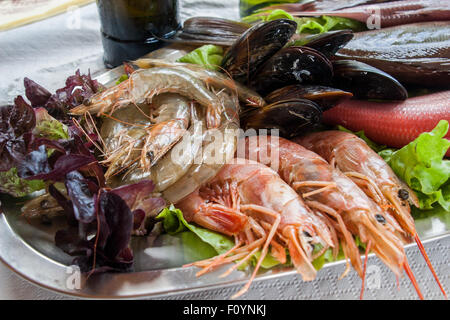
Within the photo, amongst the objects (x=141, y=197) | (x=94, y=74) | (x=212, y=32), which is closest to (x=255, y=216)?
(x=141, y=197)

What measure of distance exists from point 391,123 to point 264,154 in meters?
0.49

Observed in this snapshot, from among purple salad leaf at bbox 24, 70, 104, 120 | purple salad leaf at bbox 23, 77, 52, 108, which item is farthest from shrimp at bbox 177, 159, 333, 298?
purple salad leaf at bbox 23, 77, 52, 108

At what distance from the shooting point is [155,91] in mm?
1420

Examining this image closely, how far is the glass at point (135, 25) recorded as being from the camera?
1.85 m

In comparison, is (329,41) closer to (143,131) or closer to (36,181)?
(143,131)

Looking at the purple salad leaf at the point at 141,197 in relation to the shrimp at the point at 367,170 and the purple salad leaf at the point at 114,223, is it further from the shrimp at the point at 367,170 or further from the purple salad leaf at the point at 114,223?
the shrimp at the point at 367,170

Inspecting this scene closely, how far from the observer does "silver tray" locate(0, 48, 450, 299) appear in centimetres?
102

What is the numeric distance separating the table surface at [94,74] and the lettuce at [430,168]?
15 cm

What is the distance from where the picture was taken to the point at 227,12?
9.07 feet

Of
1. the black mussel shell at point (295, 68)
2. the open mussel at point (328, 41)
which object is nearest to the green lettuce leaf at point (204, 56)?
the black mussel shell at point (295, 68)

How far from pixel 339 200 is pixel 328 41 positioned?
1.99 ft

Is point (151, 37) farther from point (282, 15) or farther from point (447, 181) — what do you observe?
point (447, 181)

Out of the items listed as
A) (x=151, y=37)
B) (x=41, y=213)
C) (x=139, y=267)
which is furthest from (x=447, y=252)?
(x=151, y=37)

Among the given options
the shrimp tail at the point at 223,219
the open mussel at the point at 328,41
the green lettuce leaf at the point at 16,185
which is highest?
the open mussel at the point at 328,41
